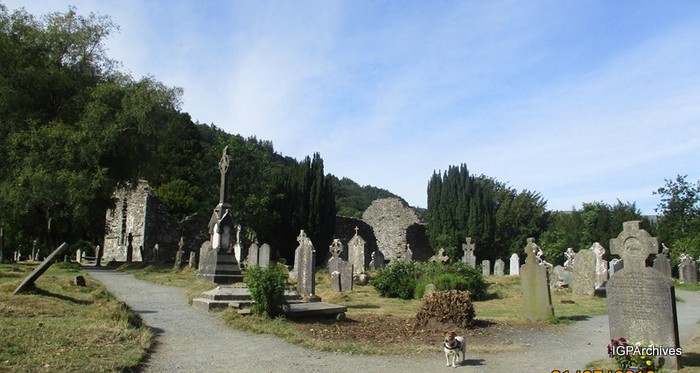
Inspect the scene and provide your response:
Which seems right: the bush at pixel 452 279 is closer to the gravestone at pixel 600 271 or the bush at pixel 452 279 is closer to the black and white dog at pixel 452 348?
the gravestone at pixel 600 271

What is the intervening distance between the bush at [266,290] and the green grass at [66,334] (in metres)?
1.87

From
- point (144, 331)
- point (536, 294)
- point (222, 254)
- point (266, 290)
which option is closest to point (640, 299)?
point (536, 294)

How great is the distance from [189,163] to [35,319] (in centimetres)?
3400

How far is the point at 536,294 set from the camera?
10305mm

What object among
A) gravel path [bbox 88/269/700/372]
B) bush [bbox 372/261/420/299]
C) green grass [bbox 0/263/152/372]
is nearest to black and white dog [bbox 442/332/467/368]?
gravel path [bbox 88/269/700/372]

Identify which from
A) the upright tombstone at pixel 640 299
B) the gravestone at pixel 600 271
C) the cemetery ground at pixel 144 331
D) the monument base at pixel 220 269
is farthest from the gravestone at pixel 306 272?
the gravestone at pixel 600 271

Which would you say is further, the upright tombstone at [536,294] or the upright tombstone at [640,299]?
the upright tombstone at [536,294]

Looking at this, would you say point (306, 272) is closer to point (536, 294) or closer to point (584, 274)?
point (536, 294)

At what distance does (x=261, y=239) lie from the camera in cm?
2944

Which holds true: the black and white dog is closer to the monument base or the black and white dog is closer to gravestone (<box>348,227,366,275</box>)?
the monument base

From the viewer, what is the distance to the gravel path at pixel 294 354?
606cm

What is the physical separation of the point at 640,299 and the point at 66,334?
267 inches

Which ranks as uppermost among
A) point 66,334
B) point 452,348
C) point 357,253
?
point 357,253

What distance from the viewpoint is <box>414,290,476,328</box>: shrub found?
897 cm
